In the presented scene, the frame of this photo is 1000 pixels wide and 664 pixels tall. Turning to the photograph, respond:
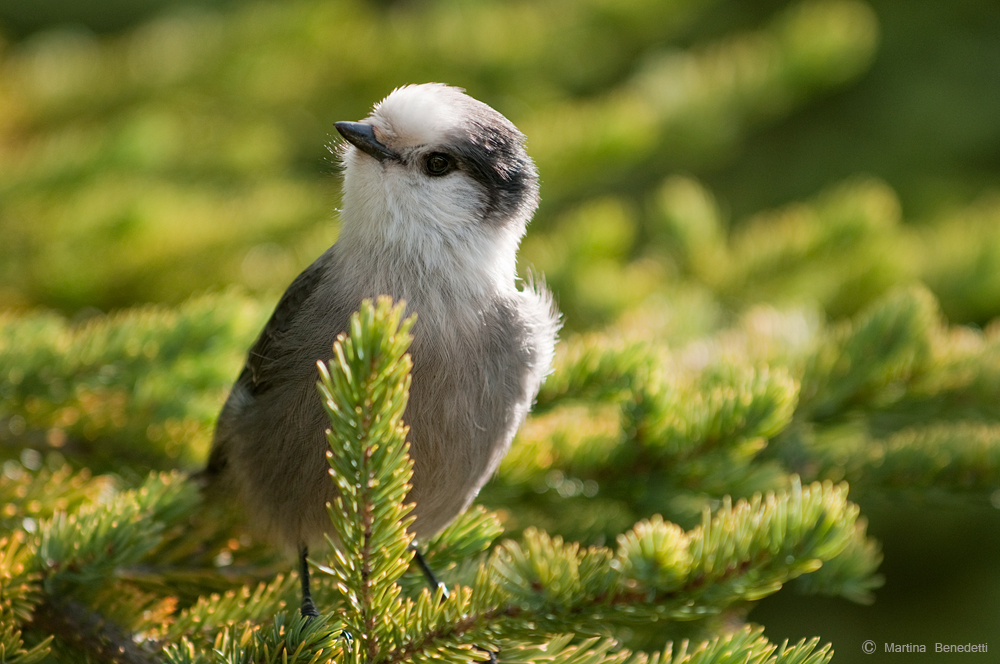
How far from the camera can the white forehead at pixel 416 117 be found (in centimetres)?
177

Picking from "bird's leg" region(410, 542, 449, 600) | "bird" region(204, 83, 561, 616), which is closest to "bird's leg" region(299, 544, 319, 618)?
"bird" region(204, 83, 561, 616)

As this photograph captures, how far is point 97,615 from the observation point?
1.52 meters

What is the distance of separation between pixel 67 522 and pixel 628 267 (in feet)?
6.85

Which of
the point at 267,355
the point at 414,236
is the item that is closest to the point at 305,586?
the point at 267,355

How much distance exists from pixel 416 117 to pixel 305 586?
1003mm

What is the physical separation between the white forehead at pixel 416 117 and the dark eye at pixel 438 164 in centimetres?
4

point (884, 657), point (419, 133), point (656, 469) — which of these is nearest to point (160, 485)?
point (419, 133)

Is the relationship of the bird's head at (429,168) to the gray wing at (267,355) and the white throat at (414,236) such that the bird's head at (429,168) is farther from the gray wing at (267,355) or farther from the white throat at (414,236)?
the gray wing at (267,355)

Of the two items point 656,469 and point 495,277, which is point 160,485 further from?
point 656,469

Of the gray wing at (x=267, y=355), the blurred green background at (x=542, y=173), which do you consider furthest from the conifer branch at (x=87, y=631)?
the blurred green background at (x=542, y=173)

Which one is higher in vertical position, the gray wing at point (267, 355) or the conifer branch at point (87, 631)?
the gray wing at point (267, 355)

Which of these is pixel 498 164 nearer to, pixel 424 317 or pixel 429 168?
pixel 429 168

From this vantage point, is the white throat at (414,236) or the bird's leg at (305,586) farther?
the white throat at (414,236)

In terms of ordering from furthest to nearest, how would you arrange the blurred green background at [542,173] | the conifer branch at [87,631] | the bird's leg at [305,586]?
the blurred green background at [542,173], the bird's leg at [305,586], the conifer branch at [87,631]
